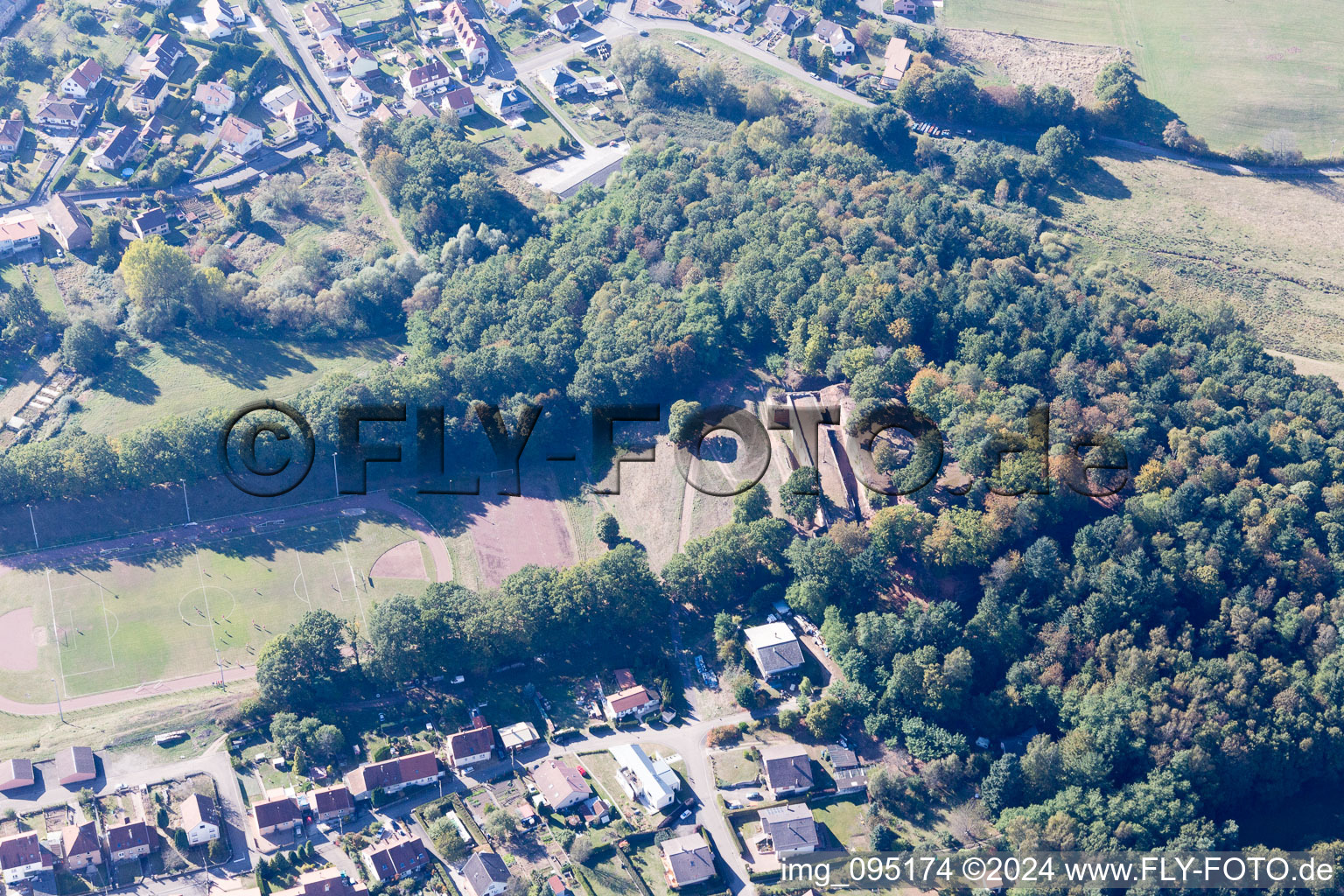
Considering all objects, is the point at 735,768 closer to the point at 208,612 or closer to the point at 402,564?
the point at 402,564

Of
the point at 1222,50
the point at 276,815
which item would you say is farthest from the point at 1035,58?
the point at 276,815

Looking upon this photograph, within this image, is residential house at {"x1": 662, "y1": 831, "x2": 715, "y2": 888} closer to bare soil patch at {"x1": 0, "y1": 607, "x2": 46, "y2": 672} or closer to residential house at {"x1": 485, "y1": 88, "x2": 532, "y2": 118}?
bare soil patch at {"x1": 0, "y1": 607, "x2": 46, "y2": 672}

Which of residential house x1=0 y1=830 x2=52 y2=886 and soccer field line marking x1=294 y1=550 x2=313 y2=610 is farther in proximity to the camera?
soccer field line marking x1=294 y1=550 x2=313 y2=610

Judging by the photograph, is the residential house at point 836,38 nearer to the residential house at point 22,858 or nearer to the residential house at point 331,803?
the residential house at point 331,803

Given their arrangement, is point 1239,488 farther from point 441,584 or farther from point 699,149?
point 699,149

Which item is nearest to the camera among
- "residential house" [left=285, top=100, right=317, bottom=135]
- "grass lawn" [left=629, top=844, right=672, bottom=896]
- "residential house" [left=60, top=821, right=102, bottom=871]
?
"residential house" [left=60, top=821, right=102, bottom=871]

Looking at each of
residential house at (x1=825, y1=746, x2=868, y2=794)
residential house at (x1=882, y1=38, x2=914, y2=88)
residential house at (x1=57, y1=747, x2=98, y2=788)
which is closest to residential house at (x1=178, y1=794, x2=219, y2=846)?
residential house at (x1=57, y1=747, x2=98, y2=788)
